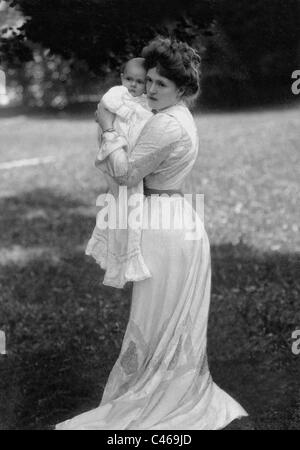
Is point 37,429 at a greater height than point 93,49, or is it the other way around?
point 93,49

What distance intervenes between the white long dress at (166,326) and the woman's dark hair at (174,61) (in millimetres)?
163

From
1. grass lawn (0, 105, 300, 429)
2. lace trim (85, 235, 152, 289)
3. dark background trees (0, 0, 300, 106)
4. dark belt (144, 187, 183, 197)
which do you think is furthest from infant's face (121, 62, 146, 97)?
grass lawn (0, 105, 300, 429)

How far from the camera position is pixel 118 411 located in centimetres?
401

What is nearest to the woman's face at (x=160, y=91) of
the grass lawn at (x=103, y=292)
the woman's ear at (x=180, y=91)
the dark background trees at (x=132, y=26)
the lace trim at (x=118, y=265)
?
the woman's ear at (x=180, y=91)

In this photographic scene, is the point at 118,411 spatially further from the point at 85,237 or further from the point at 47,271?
the point at 85,237

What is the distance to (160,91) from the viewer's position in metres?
3.70

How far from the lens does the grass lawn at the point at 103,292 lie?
5.00 metres

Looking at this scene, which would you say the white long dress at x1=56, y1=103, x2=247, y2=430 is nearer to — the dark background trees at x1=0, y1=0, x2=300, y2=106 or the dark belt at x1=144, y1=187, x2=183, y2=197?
the dark belt at x1=144, y1=187, x2=183, y2=197

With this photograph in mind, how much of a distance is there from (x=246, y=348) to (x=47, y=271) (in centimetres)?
243

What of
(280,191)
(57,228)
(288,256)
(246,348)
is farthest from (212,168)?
(246,348)

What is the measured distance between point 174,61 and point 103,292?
335 cm

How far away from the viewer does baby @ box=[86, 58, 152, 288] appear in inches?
144

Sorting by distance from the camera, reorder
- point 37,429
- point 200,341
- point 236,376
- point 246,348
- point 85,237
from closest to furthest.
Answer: point 200,341 → point 37,429 → point 236,376 → point 246,348 → point 85,237

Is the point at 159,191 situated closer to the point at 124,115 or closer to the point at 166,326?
the point at 124,115
